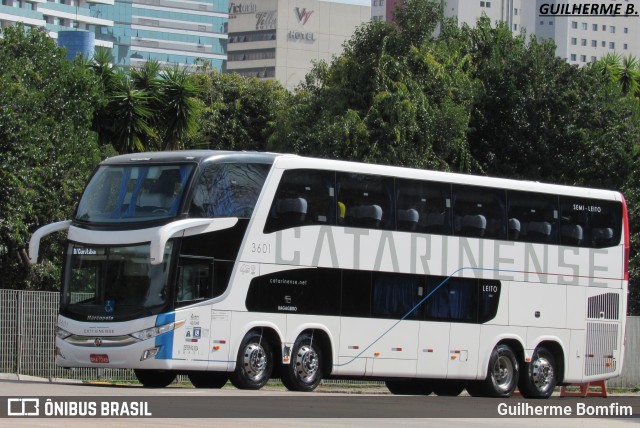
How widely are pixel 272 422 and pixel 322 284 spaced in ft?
30.3

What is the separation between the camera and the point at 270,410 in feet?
56.7

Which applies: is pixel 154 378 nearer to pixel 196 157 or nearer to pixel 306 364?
pixel 306 364

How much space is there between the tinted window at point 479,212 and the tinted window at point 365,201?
1.70 meters

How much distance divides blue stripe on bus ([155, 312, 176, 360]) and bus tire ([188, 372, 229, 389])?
6.25 feet

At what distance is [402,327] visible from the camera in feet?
83.6

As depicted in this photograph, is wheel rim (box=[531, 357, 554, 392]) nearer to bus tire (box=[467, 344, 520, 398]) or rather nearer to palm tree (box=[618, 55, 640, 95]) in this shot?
bus tire (box=[467, 344, 520, 398])

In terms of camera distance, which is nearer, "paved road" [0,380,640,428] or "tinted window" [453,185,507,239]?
"paved road" [0,380,640,428]

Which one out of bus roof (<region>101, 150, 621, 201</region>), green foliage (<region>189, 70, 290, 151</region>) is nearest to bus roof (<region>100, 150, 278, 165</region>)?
bus roof (<region>101, 150, 621, 201</region>)

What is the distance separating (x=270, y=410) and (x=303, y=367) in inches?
263

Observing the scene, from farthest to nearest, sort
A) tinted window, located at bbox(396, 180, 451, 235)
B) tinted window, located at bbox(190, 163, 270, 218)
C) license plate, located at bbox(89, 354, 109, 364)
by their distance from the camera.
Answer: tinted window, located at bbox(396, 180, 451, 235)
tinted window, located at bbox(190, 163, 270, 218)
license plate, located at bbox(89, 354, 109, 364)

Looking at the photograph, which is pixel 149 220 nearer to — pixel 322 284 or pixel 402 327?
pixel 322 284

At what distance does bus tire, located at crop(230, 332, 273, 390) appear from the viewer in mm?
23297

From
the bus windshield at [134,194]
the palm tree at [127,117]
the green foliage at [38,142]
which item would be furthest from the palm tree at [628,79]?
the bus windshield at [134,194]

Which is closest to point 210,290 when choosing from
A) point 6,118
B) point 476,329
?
point 476,329
